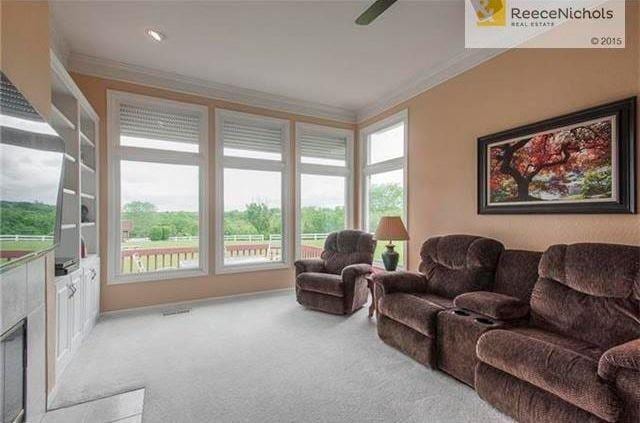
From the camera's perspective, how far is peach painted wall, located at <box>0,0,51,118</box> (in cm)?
160

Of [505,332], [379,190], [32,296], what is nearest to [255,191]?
[379,190]

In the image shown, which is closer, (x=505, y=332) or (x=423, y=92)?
(x=505, y=332)

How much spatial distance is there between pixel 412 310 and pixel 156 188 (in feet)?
11.7

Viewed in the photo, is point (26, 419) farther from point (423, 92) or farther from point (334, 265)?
point (423, 92)

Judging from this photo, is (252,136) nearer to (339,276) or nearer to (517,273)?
(339,276)

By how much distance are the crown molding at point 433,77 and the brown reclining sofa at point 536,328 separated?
1.96m

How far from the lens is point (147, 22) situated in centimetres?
295

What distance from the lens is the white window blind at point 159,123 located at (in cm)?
400

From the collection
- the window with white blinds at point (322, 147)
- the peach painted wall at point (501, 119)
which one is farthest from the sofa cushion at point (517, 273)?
the window with white blinds at point (322, 147)

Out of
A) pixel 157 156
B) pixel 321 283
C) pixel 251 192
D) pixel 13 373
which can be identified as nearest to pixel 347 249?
pixel 321 283

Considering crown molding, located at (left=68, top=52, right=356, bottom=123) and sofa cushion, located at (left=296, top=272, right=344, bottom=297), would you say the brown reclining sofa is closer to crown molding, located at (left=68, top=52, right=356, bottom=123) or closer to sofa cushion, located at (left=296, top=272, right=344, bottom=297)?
sofa cushion, located at (left=296, top=272, right=344, bottom=297)

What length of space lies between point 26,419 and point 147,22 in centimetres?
322

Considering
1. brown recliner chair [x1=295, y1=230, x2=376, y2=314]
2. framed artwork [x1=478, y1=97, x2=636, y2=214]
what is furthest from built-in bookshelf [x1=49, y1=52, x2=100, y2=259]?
framed artwork [x1=478, y1=97, x2=636, y2=214]
